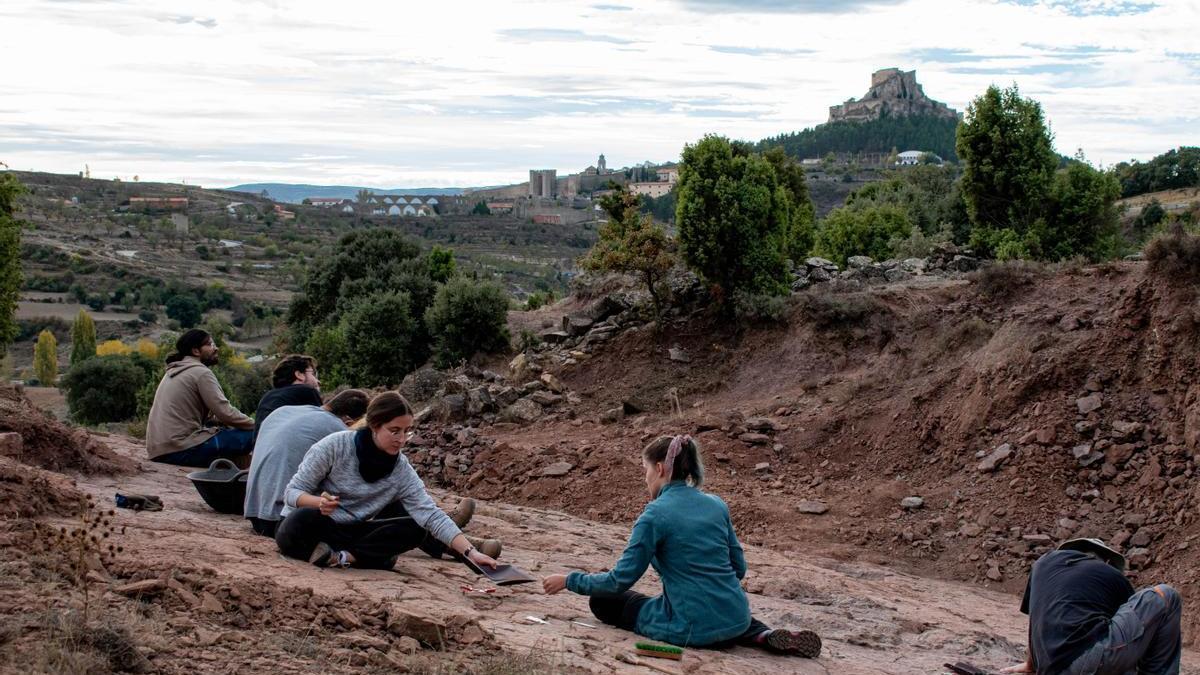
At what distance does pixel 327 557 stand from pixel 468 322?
1400 cm

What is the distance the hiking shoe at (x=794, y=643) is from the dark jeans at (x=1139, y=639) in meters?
1.23

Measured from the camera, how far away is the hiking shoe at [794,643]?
5582mm

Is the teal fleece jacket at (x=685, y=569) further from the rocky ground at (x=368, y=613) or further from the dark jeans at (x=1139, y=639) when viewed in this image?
the dark jeans at (x=1139, y=639)

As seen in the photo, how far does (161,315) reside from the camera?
212 ft

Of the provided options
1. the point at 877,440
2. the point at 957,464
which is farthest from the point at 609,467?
the point at 957,464

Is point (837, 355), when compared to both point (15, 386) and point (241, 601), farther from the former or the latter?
point (241, 601)

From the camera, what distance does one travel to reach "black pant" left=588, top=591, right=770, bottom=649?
5645 mm

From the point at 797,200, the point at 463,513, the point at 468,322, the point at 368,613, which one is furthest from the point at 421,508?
the point at 797,200

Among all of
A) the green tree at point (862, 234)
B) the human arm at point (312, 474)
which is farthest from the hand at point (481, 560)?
the green tree at point (862, 234)

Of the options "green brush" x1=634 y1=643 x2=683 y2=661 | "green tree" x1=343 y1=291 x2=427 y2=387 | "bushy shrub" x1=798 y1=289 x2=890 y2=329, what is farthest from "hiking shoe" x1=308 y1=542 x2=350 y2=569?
"green tree" x1=343 y1=291 x2=427 y2=387

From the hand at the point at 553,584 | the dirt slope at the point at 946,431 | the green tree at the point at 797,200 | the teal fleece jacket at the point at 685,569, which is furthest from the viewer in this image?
the green tree at the point at 797,200

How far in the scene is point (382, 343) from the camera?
21.9 meters

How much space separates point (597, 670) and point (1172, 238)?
8.73 metres

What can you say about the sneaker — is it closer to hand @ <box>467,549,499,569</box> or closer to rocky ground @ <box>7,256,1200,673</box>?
rocky ground @ <box>7,256,1200,673</box>
